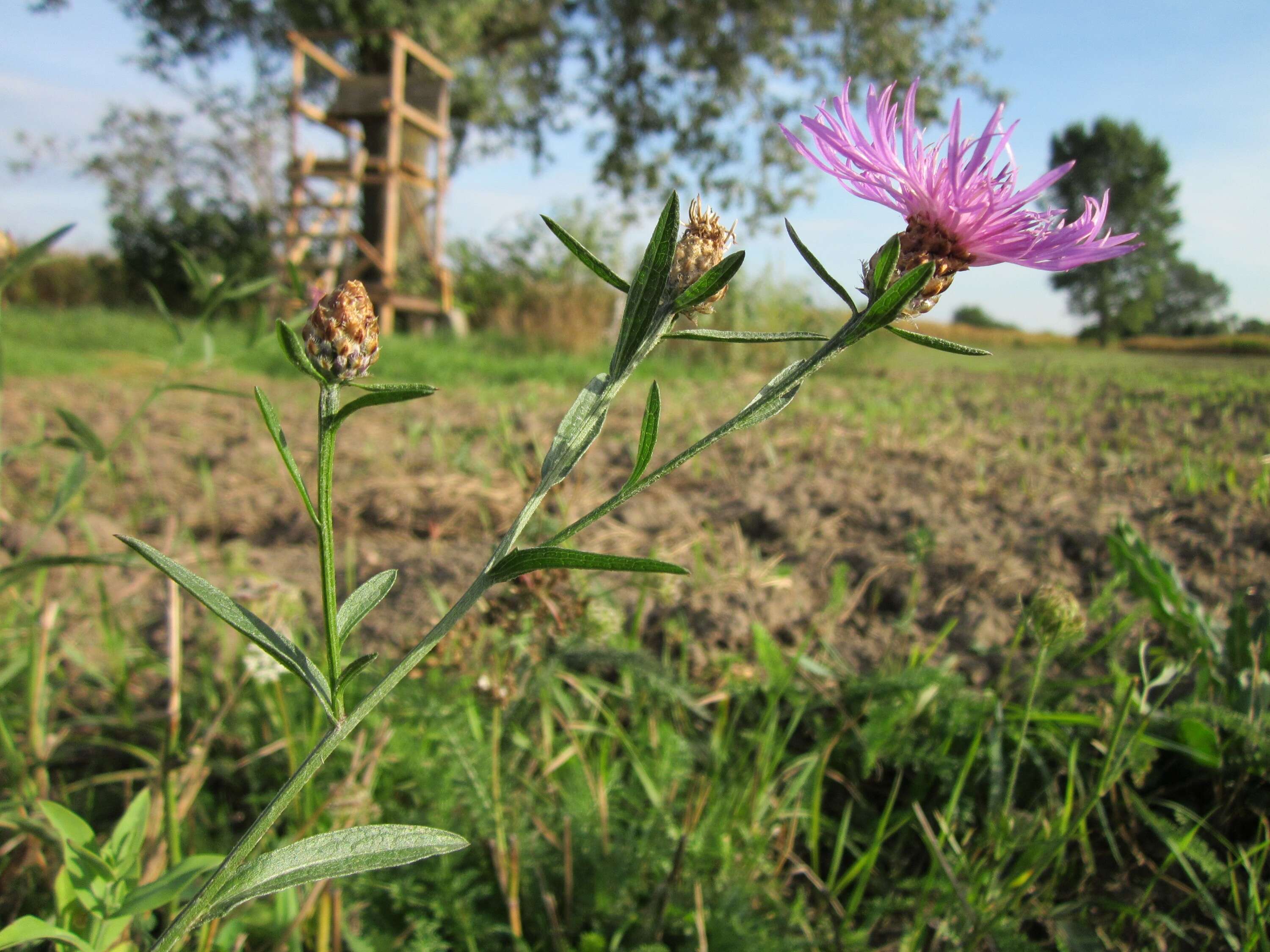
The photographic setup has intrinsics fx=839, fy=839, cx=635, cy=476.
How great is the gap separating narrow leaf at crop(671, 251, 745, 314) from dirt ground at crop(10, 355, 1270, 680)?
0.63 meters

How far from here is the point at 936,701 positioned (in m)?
1.26

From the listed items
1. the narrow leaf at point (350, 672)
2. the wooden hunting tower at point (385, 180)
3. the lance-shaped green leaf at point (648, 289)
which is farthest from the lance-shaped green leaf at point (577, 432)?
the wooden hunting tower at point (385, 180)

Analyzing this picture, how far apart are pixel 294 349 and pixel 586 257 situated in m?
0.16

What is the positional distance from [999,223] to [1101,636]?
1294 millimetres

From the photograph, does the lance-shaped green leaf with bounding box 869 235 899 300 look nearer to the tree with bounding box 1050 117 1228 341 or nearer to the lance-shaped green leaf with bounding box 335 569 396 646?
the lance-shaped green leaf with bounding box 335 569 396 646

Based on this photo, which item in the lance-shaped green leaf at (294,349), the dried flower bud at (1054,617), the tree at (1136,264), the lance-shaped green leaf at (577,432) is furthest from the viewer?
the tree at (1136,264)

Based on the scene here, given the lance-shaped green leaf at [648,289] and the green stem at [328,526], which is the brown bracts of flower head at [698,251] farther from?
the green stem at [328,526]

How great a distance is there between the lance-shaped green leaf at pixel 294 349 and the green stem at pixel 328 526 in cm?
2

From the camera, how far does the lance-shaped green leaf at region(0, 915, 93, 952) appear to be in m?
0.50

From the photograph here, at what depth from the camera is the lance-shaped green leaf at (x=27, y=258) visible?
792 millimetres

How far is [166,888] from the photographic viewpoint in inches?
24.6

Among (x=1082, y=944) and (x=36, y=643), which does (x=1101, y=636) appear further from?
(x=36, y=643)

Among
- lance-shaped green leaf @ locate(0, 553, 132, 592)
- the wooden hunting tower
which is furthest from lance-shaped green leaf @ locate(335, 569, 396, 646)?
the wooden hunting tower

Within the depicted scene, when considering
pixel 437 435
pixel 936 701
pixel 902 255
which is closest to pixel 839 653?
pixel 936 701
